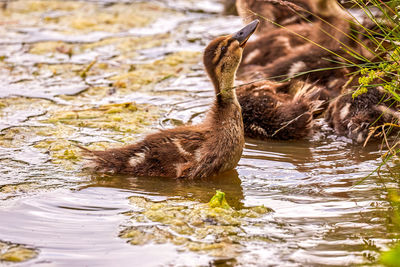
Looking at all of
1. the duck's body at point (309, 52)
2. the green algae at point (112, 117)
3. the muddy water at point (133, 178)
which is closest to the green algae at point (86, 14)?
the muddy water at point (133, 178)

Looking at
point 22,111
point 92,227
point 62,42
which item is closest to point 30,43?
point 62,42

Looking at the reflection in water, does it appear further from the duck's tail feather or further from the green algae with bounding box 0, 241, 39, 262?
the duck's tail feather

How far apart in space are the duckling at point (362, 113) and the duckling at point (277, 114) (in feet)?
0.57

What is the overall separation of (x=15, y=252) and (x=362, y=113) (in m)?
2.46

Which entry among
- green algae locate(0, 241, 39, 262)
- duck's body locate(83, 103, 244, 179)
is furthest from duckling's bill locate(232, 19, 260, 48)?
green algae locate(0, 241, 39, 262)

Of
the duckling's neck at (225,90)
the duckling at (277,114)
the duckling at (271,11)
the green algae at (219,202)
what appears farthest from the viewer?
the duckling at (271,11)

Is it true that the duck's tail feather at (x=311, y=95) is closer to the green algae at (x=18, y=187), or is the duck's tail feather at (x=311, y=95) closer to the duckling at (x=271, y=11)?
the duckling at (x=271, y=11)

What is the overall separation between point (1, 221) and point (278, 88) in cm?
233

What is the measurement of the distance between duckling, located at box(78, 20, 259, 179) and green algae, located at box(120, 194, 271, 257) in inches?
14.6

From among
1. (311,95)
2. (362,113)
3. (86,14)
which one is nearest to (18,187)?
(311,95)

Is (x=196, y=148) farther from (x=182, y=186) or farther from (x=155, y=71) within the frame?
(x=155, y=71)

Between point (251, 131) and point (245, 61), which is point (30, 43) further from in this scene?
point (251, 131)

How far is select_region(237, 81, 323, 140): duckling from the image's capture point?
14.1 ft

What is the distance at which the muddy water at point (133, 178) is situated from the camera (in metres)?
2.72
